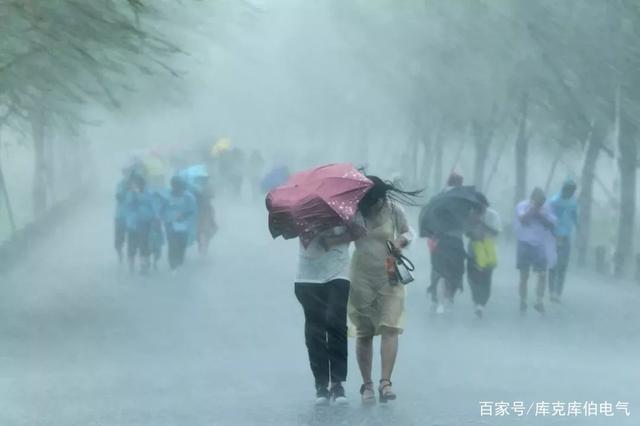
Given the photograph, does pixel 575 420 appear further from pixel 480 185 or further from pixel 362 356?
pixel 480 185

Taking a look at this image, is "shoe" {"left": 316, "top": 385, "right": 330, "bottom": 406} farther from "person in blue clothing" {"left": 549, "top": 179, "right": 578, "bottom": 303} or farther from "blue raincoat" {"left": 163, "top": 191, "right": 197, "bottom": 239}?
"blue raincoat" {"left": 163, "top": 191, "right": 197, "bottom": 239}

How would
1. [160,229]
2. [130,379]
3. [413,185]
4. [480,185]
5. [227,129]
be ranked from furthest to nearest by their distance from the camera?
[227,129] → [413,185] → [480,185] → [160,229] → [130,379]

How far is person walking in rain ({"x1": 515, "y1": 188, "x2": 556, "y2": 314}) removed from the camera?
17391mm

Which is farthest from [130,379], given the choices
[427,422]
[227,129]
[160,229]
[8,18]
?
[227,129]

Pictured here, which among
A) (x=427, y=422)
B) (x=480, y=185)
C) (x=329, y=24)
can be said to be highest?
(x=329, y=24)

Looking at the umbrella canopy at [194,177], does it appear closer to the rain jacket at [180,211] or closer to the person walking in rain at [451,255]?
the rain jacket at [180,211]

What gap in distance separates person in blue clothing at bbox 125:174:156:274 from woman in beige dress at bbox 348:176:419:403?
11.5 meters

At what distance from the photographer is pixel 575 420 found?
9.66m

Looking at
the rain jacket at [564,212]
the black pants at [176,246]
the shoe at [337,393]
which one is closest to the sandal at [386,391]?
the shoe at [337,393]

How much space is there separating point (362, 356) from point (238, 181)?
3291cm

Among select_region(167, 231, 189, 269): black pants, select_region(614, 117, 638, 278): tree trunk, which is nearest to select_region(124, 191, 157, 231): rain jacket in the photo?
select_region(167, 231, 189, 269): black pants

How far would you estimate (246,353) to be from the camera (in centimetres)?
1362

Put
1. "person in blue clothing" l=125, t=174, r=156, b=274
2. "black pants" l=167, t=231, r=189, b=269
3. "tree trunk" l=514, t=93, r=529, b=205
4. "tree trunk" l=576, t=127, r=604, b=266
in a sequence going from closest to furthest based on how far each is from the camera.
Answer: "person in blue clothing" l=125, t=174, r=156, b=274 → "black pants" l=167, t=231, r=189, b=269 → "tree trunk" l=576, t=127, r=604, b=266 → "tree trunk" l=514, t=93, r=529, b=205

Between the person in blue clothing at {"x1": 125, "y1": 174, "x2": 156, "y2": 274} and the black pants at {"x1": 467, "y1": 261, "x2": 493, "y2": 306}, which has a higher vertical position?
the person in blue clothing at {"x1": 125, "y1": 174, "x2": 156, "y2": 274}
